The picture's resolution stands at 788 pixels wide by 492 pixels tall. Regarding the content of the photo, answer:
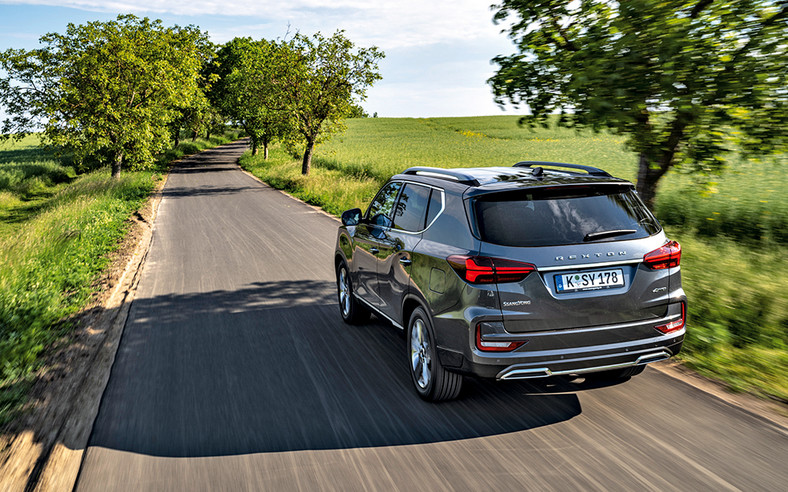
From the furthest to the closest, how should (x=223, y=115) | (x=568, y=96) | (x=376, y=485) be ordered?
(x=223, y=115) < (x=568, y=96) < (x=376, y=485)

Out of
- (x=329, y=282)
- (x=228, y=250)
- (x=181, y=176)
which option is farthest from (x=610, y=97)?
(x=181, y=176)

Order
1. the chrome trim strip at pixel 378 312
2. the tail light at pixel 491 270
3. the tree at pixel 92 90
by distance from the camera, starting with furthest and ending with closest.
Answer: the tree at pixel 92 90 < the chrome trim strip at pixel 378 312 < the tail light at pixel 491 270

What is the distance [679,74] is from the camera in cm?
598

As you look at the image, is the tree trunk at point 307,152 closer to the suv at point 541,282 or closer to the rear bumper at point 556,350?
the suv at point 541,282

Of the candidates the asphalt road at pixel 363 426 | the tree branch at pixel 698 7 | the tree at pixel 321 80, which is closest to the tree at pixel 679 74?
the tree branch at pixel 698 7

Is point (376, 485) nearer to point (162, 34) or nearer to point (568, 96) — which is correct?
point (568, 96)

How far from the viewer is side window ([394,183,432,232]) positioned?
489 centimetres

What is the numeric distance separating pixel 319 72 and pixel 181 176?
1076cm

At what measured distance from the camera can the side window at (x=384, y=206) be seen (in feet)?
18.7

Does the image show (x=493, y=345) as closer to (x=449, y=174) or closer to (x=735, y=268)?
(x=449, y=174)

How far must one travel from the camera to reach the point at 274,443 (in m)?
3.93

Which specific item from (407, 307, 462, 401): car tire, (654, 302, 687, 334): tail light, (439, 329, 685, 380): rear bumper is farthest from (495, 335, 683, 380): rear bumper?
(407, 307, 462, 401): car tire

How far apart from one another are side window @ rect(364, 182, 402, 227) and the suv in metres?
1.15

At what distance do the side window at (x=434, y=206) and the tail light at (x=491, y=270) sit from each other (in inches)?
29.4
